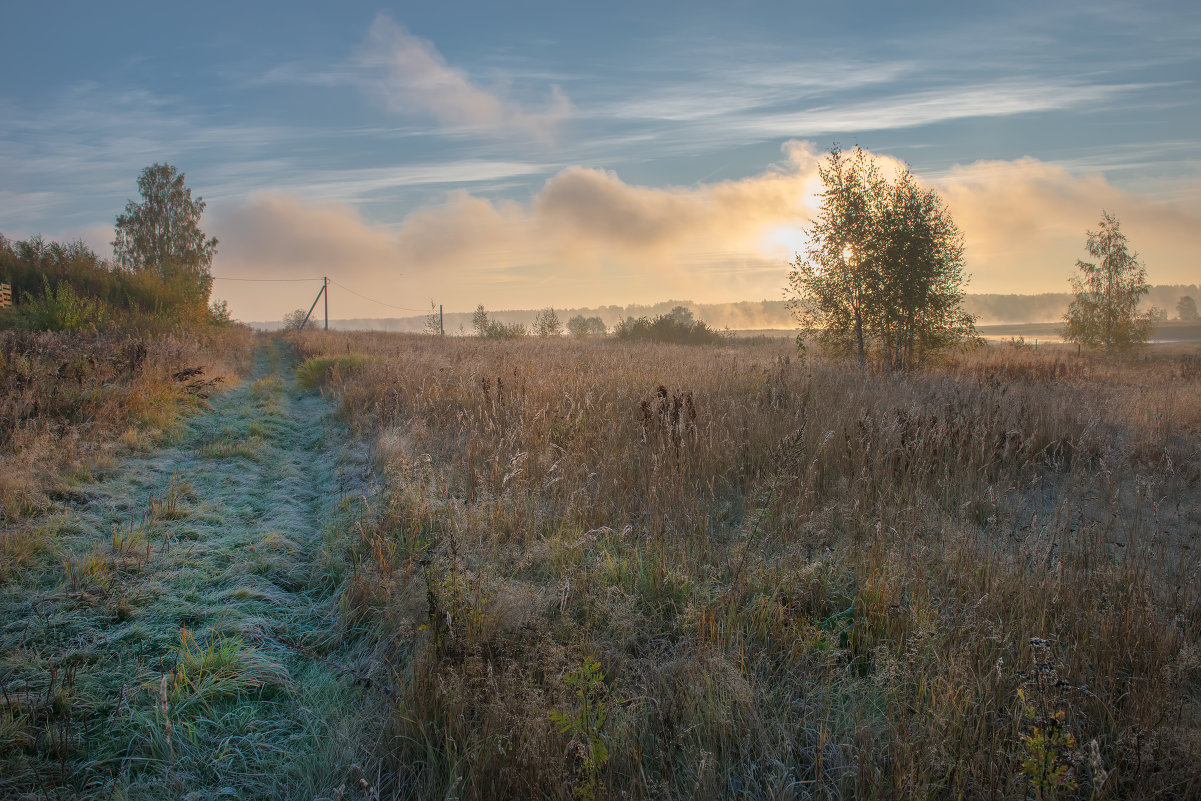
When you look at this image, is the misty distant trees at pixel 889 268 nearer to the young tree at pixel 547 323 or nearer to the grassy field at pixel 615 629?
the grassy field at pixel 615 629

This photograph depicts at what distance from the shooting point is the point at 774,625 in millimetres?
2834

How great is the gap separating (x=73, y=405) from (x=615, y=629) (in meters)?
8.37

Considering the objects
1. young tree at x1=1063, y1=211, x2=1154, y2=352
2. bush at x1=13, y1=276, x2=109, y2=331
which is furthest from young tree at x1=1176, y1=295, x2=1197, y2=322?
bush at x1=13, y1=276, x2=109, y2=331

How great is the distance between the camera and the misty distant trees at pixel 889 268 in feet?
48.2

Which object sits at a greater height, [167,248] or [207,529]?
[167,248]

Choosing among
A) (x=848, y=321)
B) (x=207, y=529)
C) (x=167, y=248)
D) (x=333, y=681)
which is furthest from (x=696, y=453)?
(x=167, y=248)

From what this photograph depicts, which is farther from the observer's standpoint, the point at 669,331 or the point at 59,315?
the point at 669,331

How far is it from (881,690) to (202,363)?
14.7 m

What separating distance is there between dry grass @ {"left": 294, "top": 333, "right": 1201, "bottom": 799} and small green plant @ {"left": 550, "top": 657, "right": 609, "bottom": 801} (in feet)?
0.04

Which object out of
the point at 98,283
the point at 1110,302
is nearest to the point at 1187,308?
the point at 1110,302

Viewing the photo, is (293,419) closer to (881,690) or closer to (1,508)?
(1,508)

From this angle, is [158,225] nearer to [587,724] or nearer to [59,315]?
[59,315]

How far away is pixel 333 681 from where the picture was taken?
2828mm

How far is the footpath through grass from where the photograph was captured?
2.26 metres
